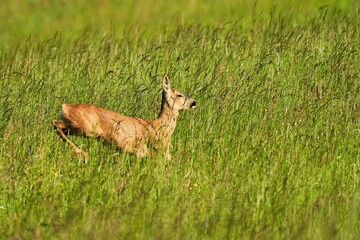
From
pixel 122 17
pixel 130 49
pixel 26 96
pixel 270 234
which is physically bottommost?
pixel 270 234

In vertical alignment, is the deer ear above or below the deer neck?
above

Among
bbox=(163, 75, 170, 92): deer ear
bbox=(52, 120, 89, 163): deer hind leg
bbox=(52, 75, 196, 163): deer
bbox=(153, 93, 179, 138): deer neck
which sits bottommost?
bbox=(52, 120, 89, 163): deer hind leg

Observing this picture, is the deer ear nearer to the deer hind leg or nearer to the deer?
the deer

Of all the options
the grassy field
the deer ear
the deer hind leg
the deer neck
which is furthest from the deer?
the deer ear

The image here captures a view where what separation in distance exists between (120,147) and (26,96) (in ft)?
4.01

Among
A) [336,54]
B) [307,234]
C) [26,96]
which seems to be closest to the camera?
[307,234]

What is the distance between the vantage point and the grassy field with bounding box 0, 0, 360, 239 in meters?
7.35

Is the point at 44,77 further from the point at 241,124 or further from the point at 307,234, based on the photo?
the point at 307,234

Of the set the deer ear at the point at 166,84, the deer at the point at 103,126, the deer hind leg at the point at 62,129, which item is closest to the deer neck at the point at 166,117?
the deer ear at the point at 166,84

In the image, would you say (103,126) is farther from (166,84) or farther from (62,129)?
(166,84)

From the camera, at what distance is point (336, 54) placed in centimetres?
1169

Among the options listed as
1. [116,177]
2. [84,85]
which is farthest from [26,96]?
[116,177]

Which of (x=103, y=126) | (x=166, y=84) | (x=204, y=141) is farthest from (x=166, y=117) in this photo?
(x=204, y=141)

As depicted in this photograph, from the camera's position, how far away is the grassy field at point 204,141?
24.1ft
